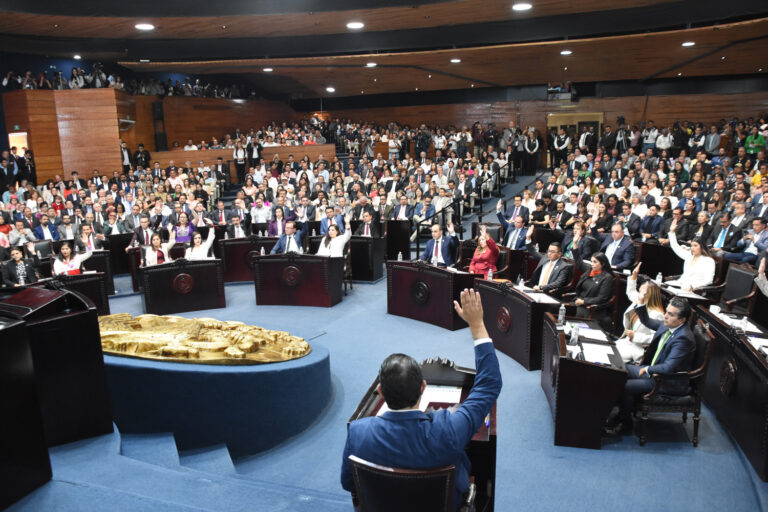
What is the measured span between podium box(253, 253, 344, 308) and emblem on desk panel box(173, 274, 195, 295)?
92cm

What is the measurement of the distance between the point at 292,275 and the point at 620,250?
14.9 feet

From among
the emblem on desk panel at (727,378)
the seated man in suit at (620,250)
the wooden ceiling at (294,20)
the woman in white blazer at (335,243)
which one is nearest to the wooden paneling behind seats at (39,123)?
the wooden ceiling at (294,20)

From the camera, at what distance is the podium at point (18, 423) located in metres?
2.60

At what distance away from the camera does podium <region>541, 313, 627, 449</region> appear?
14.1 feet

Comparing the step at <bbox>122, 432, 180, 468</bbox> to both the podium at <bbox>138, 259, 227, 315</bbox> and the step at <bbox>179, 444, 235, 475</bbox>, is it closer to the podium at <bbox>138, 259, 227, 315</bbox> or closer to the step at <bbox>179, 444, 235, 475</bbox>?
the step at <bbox>179, 444, 235, 475</bbox>

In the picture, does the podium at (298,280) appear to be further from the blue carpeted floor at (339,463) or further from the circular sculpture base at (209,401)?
the circular sculpture base at (209,401)

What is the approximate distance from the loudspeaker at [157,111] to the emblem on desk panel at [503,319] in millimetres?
15873

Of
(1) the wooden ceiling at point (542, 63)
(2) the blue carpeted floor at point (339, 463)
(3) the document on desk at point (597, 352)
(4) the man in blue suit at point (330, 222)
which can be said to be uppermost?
(1) the wooden ceiling at point (542, 63)

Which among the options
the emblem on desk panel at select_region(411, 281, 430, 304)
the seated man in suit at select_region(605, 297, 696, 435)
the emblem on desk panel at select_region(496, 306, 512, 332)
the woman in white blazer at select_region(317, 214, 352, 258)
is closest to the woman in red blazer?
the emblem on desk panel at select_region(411, 281, 430, 304)

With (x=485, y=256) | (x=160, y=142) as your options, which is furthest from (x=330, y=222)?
(x=160, y=142)

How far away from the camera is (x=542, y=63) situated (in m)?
15.8

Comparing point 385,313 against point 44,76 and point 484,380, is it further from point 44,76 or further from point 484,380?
point 44,76

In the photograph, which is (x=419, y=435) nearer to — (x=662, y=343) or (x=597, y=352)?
(x=597, y=352)

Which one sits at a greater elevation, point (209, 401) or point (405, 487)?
point (405, 487)
